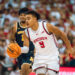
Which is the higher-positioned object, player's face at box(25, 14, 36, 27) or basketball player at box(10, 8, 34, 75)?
player's face at box(25, 14, 36, 27)

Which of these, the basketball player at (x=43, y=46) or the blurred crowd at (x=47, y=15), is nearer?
the basketball player at (x=43, y=46)

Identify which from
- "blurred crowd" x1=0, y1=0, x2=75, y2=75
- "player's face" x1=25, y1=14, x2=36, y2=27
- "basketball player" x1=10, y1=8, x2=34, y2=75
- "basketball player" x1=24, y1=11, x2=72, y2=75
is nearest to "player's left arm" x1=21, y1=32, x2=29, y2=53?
"basketball player" x1=10, y1=8, x2=34, y2=75

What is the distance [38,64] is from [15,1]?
928 cm

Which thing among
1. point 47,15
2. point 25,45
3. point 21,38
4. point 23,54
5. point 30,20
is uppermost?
point 47,15

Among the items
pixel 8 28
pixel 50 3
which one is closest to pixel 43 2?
pixel 50 3

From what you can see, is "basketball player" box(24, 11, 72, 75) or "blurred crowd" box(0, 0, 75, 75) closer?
"basketball player" box(24, 11, 72, 75)

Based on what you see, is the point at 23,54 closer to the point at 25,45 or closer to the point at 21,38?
the point at 25,45

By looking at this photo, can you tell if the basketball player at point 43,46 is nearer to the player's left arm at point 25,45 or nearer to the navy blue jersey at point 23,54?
the player's left arm at point 25,45

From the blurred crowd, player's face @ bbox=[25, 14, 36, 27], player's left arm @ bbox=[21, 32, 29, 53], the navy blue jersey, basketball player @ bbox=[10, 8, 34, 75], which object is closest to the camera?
player's face @ bbox=[25, 14, 36, 27]

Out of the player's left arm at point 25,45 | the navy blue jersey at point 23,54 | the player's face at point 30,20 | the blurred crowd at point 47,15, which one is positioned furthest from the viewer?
the blurred crowd at point 47,15

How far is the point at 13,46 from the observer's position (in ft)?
17.7

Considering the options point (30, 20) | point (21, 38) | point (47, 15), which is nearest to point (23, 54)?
point (21, 38)

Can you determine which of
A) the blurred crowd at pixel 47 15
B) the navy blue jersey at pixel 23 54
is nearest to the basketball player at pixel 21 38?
the navy blue jersey at pixel 23 54

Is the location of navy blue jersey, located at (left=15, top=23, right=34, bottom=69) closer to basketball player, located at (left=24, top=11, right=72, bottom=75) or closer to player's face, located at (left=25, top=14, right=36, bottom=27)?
basketball player, located at (left=24, top=11, right=72, bottom=75)
